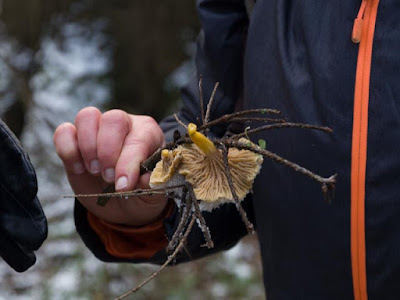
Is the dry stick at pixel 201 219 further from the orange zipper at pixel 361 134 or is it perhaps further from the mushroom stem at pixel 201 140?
the orange zipper at pixel 361 134

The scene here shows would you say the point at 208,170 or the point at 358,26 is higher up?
the point at 358,26

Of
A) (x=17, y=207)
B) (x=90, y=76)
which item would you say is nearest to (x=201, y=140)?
(x=17, y=207)

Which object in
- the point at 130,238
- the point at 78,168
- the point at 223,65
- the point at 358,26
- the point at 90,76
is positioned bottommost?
the point at 90,76

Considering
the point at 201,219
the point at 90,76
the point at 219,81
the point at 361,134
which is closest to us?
the point at 201,219

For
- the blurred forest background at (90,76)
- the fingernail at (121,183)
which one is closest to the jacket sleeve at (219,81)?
the fingernail at (121,183)

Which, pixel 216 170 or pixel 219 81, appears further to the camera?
pixel 219 81

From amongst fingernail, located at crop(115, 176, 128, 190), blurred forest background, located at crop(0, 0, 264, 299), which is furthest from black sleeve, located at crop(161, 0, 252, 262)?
blurred forest background, located at crop(0, 0, 264, 299)

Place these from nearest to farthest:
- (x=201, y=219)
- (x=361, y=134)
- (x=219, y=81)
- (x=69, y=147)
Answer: (x=201, y=219)
(x=361, y=134)
(x=69, y=147)
(x=219, y=81)

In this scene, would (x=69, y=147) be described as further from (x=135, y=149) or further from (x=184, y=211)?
(x=184, y=211)
